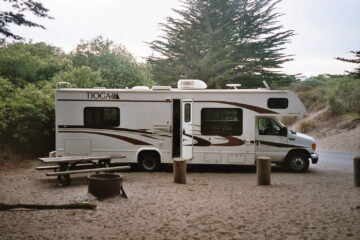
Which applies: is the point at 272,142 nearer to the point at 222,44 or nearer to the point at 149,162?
the point at 149,162

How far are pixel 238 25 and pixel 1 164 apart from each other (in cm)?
2055

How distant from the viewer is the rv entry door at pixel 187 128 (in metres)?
10.7

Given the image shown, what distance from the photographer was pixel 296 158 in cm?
1092

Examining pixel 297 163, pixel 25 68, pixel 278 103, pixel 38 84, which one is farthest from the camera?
pixel 25 68

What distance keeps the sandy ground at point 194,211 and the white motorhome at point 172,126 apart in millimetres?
1147

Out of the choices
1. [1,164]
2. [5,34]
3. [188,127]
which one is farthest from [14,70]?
[5,34]

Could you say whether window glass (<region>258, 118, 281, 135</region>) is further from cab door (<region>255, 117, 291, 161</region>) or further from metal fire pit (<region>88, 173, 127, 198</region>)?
metal fire pit (<region>88, 173, 127, 198</region>)

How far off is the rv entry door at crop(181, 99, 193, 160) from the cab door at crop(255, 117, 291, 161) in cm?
216

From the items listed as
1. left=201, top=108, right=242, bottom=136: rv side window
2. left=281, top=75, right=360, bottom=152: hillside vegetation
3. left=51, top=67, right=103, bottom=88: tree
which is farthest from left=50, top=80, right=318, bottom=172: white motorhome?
left=281, top=75, right=360, bottom=152: hillside vegetation

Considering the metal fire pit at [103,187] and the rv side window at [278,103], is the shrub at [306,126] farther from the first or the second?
the metal fire pit at [103,187]

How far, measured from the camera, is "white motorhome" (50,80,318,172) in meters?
10.6

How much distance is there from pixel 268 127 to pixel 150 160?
4.02 metres

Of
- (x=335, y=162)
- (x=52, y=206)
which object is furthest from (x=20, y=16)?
(x=335, y=162)

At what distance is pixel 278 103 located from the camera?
34.7ft
